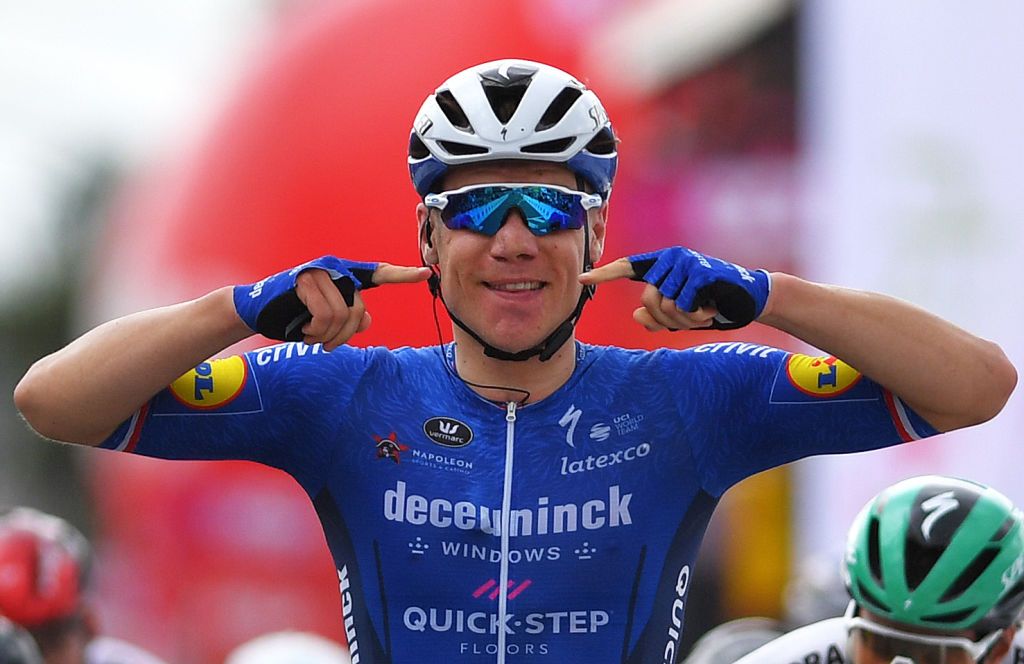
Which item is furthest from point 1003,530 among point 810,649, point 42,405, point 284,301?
point 42,405

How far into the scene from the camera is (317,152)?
11.8 metres

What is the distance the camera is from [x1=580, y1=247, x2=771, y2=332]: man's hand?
3756mm

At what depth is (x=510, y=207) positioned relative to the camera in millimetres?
3998

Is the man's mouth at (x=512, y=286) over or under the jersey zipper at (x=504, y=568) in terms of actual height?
over

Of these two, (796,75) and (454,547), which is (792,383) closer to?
(454,547)

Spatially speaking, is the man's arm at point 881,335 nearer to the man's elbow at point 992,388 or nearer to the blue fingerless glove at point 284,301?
the man's elbow at point 992,388

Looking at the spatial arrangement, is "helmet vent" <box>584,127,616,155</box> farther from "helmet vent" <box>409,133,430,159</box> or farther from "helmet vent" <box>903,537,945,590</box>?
"helmet vent" <box>903,537,945,590</box>

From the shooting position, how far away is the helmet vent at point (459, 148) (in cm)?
404

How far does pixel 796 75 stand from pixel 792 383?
8784mm

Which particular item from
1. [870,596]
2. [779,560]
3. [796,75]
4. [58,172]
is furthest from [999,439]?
[58,172]

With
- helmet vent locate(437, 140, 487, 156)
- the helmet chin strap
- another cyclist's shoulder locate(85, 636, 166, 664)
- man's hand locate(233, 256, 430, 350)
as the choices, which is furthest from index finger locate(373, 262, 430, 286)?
another cyclist's shoulder locate(85, 636, 166, 664)

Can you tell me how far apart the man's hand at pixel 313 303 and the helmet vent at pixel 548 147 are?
0.40m

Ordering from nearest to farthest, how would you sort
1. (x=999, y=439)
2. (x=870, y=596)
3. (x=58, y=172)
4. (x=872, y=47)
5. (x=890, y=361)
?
(x=890, y=361), (x=870, y=596), (x=999, y=439), (x=872, y=47), (x=58, y=172)

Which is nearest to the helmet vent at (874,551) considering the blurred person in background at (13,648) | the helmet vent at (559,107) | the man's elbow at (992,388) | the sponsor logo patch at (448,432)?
the man's elbow at (992,388)
